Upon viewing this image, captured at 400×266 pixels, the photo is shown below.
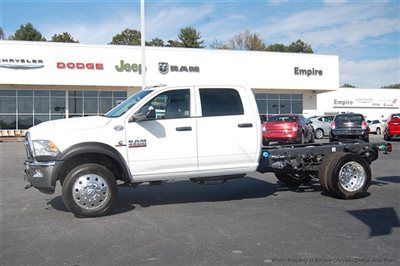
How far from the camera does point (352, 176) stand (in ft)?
29.0

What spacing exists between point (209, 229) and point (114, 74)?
2981cm

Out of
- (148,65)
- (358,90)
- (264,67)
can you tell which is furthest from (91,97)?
(358,90)

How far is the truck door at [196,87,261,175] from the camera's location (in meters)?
8.02

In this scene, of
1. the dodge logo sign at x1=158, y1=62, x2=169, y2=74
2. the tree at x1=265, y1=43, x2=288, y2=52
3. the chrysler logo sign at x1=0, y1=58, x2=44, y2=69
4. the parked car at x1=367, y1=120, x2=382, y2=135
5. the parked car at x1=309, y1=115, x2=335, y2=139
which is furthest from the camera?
the tree at x1=265, y1=43, x2=288, y2=52

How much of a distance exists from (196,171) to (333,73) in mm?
36110

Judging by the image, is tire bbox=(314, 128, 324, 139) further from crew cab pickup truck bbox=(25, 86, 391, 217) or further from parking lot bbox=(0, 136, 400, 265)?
crew cab pickup truck bbox=(25, 86, 391, 217)

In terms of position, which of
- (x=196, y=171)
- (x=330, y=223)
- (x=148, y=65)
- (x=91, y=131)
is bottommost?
(x=330, y=223)

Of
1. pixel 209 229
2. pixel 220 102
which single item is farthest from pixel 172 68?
pixel 209 229

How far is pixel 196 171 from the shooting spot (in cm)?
801

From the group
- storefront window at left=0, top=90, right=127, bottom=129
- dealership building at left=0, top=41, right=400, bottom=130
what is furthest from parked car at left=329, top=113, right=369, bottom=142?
storefront window at left=0, top=90, right=127, bottom=129

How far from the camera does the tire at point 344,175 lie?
8.59 meters

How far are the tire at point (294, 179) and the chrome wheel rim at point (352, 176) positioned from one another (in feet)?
4.04

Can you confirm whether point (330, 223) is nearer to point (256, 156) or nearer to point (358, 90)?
point (256, 156)

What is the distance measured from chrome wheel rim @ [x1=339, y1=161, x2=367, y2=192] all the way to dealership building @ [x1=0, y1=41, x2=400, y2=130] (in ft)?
71.8
